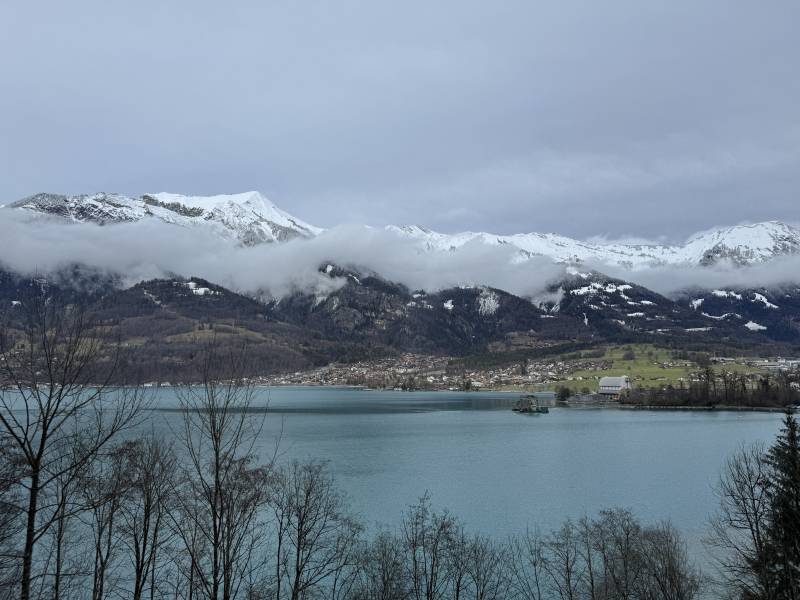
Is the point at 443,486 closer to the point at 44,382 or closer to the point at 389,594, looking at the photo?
the point at 389,594

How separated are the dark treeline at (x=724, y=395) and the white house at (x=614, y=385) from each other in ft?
33.8

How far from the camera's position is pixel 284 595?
927 inches

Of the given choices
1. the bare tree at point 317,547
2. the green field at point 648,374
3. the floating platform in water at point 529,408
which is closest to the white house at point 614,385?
the green field at point 648,374

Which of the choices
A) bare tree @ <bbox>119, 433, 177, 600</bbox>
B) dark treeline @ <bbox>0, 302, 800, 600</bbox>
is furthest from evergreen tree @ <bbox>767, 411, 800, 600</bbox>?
bare tree @ <bbox>119, 433, 177, 600</bbox>

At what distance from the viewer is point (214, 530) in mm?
11930

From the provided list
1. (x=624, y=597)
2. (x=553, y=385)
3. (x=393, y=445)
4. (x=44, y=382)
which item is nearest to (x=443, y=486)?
(x=393, y=445)

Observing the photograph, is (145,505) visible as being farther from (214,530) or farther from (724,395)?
(724,395)

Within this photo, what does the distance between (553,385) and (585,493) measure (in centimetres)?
15634

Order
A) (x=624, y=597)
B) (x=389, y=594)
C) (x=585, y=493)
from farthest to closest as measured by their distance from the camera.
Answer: (x=585, y=493), (x=389, y=594), (x=624, y=597)

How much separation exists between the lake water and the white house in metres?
51.2

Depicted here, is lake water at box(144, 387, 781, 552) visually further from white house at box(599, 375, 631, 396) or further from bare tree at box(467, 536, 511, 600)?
white house at box(599, 375, 631, 396)

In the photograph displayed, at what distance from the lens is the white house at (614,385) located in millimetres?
158750

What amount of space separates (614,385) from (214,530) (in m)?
164

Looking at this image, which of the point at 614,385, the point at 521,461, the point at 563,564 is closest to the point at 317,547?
the point at 563,564
